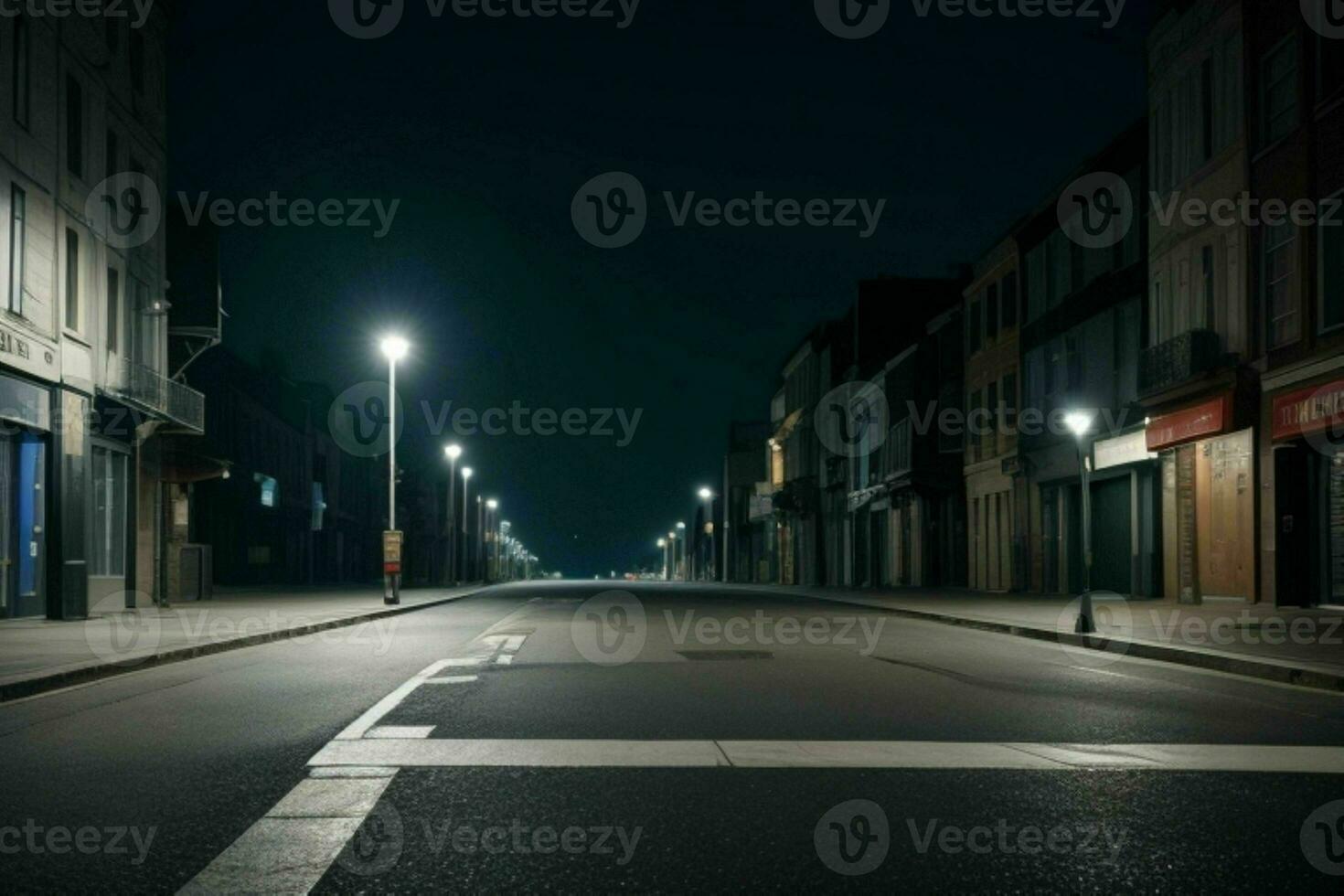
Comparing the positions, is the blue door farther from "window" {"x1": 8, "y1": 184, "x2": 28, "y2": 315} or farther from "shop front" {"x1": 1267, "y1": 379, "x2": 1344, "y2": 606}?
"shop front" {"x1": 1267, "y1": 379, "x2": 1344, "y2": 606}

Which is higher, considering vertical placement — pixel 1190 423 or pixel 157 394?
pixel 157 394

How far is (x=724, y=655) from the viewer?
16.2 meters

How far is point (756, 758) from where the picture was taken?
26.0 feet

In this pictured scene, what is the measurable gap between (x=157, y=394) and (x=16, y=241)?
324 inches

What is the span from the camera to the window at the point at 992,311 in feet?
151

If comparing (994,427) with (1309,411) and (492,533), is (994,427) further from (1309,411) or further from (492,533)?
(492,533)

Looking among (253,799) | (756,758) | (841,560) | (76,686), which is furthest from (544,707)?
(841,560)

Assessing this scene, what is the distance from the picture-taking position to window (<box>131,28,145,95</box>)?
104 ft

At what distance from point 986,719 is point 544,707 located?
11.1ft

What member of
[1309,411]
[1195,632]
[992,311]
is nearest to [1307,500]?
[1309,411]

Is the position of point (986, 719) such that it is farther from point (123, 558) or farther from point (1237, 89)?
point (123, 558)

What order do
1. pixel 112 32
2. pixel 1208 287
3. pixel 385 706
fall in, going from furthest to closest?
pixel 112 32 < pixel 1208 287 < pixel 385 706

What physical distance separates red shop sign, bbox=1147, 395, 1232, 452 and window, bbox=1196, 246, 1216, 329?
6.29 ft

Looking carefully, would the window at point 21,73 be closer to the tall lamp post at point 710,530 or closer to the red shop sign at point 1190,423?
the red shop sign at point 1190,423
